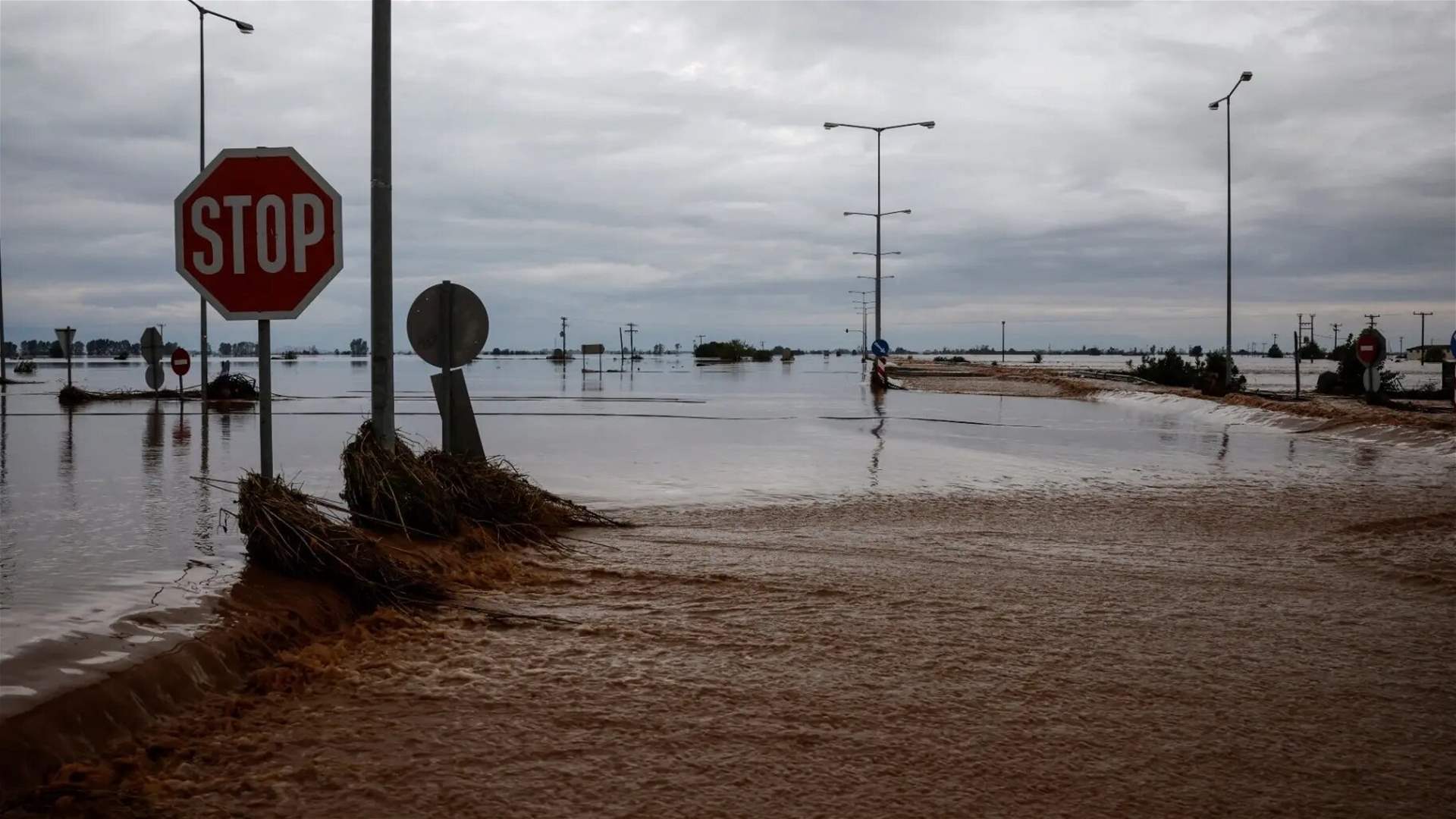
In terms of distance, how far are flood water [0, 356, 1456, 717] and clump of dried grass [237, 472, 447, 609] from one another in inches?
15.2

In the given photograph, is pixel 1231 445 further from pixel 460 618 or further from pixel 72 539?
pixel 72 539

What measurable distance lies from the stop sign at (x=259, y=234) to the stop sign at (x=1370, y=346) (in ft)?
88.6

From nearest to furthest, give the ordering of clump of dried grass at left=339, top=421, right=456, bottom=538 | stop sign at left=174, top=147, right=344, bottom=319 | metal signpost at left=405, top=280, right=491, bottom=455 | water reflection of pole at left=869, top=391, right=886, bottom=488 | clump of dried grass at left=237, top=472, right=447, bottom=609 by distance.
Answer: clump of dried grass at left=237, top=472, right=447, bottom=609 → stop sign at left=174, top=147, right=344, bottom=319 → clump of dried grass at left=339, top=421, right=456, bottom=538 → metal signpost at left=405, top=280, right=491, bottom=455 → water reflection of pole at left=869, top=391, right=886, bottom=488

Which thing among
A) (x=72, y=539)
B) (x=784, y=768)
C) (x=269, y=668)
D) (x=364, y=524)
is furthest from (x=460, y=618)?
(x=72, y=539)

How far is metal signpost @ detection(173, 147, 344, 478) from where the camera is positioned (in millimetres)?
6812

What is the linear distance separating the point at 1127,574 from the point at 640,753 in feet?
16.3

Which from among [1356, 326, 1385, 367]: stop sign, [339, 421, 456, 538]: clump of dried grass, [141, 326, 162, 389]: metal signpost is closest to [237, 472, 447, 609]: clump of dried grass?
[339, 421, 456, 538]: clump of dried grass

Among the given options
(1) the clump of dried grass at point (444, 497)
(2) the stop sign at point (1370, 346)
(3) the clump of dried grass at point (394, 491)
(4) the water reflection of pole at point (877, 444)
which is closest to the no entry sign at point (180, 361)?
(4) the water reflection of pole at point (877, 444)

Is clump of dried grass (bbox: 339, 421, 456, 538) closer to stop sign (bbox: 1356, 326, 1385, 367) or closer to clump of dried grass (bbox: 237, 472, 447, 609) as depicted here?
clump of dried grass (bbox: 237, 472, 447, 609)

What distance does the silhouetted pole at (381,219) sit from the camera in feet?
29.7

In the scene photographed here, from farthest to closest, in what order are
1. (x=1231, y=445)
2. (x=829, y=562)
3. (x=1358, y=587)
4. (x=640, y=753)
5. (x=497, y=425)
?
(x=497, y=425), (x=1231, y=445), (x=829, y=562), (x=1358, y=587), (x=640, y=753)

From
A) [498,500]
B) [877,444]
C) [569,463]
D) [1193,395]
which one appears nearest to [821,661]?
[498,500]

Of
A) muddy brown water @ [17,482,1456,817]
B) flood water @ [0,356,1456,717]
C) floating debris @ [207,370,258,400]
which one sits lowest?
muddy brown water @ [17,482,1456,817]

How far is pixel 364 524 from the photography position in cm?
831
